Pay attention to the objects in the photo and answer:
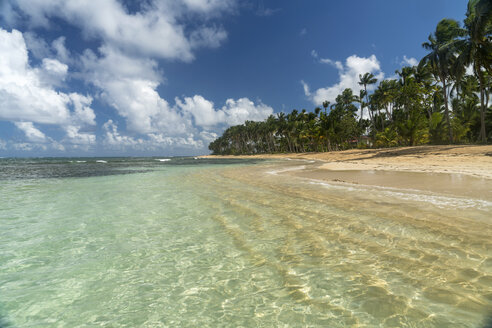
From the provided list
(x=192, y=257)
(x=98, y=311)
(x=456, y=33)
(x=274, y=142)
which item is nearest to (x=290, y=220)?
(x=192, y=257)

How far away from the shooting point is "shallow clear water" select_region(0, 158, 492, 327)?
2.52 meters

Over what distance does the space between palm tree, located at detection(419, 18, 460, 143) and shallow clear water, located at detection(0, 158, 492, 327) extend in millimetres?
36083

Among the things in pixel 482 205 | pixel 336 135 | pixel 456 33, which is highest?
pixel 456 33

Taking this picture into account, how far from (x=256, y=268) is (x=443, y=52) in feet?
142

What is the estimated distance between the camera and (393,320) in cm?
231

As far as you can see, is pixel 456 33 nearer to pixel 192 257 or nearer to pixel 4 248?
pixel 192 257

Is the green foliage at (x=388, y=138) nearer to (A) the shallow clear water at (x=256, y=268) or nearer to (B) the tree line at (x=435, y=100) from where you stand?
(B) the tree line at (x=435, y=100)

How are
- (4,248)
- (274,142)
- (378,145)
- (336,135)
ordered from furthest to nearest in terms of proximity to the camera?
(274,142) < (336,135) < (378,145) < (4,248)

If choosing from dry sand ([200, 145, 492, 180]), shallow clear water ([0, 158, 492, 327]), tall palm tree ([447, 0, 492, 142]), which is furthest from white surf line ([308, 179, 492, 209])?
tall palm tree ([447, 0, 492, 142])

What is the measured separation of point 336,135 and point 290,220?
57434 mm

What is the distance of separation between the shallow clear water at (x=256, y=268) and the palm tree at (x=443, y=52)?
36083 millimetres

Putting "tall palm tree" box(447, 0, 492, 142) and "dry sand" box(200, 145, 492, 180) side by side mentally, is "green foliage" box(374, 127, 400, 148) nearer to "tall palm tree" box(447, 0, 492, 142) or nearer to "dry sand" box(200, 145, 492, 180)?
"tall palm tree" box(447, 0, 492, 142)

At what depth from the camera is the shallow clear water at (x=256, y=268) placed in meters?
2.52

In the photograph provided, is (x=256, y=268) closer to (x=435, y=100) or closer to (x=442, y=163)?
(x=442, y=163)
